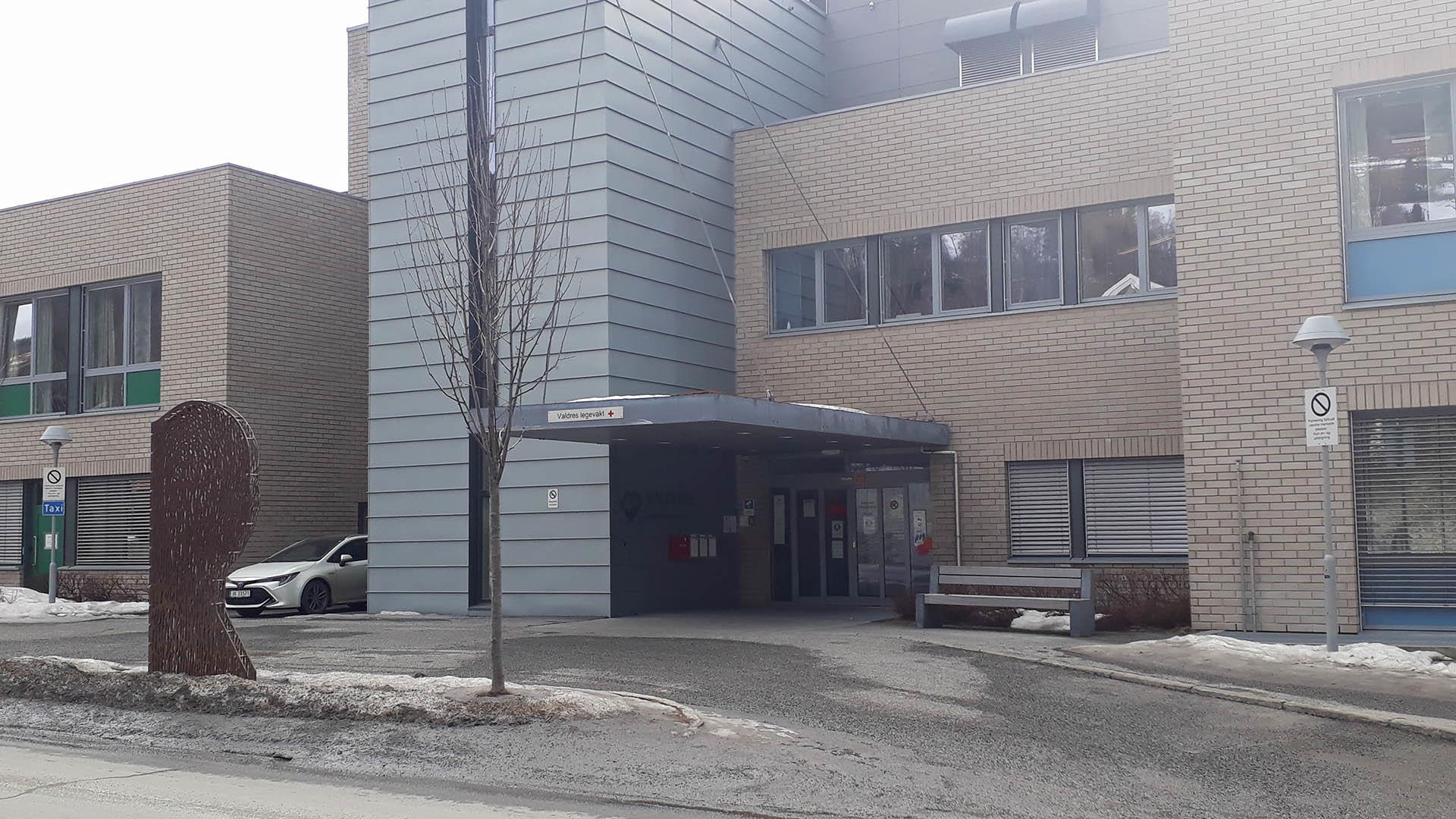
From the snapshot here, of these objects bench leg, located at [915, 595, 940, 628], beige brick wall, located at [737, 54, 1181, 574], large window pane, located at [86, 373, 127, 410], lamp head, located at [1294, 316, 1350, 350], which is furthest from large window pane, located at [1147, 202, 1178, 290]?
large window pane, located at [86, 373, 127, 410]

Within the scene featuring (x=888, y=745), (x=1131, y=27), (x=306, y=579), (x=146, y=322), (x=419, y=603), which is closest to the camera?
(x=888, y=745)

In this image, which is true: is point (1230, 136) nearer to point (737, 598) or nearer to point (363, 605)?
point (737, 598)

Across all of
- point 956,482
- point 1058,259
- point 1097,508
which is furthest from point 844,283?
point 1097,508

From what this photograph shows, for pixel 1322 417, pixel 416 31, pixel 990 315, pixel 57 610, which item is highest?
pixel 416 31

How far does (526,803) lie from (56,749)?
13.8 feet

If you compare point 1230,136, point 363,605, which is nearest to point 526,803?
point 1230,136

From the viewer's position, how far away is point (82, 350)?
26.2m

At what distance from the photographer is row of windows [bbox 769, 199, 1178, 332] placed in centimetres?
1898

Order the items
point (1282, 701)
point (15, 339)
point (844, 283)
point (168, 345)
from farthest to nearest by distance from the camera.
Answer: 1. point (15, 339)
2. point (168, 345)
3. point (844, 283)
4. point (1282, 701)

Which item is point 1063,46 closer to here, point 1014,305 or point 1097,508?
point 1014,305

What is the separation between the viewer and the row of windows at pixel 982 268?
19.0m

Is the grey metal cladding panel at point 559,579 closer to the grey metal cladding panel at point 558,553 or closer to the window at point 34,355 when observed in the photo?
the grey metal cladding panel at point 558,553

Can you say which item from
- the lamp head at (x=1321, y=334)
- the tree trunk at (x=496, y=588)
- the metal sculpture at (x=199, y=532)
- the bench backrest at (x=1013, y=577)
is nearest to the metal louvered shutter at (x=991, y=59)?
the bench backrest at (x=1013, y=577)

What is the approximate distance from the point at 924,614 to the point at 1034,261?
18.6ft
